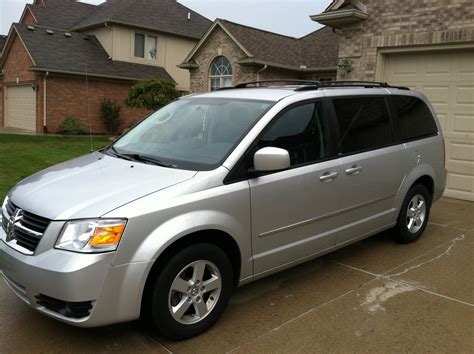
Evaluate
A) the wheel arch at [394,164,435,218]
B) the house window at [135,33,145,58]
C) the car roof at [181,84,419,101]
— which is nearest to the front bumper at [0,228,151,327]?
the car roof at [181,84,419,101]

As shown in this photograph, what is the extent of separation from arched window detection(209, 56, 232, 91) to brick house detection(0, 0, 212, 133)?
5881mm

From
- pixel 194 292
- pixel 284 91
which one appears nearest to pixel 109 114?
pixel 284 91

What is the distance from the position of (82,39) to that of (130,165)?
24117mm

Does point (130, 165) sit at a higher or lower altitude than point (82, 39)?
lower

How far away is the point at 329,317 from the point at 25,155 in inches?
444

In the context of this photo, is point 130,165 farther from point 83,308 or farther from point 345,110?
point 345,110

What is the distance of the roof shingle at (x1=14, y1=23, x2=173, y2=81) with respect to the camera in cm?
2208

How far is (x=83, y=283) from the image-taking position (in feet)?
9.39

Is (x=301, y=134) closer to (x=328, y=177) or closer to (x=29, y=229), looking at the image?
(x=328, y=177)

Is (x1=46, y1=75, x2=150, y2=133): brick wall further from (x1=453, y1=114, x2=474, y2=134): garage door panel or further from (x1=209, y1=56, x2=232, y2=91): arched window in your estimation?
(x1=453, y1=114, x2=474, y2=134): garage door panel

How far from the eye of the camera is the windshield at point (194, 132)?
3736 millimetres

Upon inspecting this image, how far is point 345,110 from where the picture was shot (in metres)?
4.62

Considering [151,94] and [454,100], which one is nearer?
[454,100]

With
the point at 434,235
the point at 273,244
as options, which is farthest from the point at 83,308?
the point at 434,235
